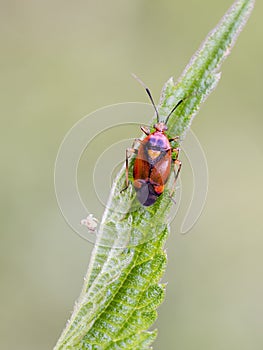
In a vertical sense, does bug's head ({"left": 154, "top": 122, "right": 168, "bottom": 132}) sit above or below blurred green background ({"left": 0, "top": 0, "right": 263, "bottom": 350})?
below

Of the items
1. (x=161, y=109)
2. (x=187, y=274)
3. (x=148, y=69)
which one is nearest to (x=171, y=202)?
(x=161, y=109)

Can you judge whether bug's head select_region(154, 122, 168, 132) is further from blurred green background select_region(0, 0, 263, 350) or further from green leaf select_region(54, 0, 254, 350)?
blurred green background select_region(0, 0, 263, 350)

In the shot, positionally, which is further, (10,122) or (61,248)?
(10,122)

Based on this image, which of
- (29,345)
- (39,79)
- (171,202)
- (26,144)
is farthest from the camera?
(39,79)

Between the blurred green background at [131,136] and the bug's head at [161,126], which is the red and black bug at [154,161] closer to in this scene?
the bug's head at [161,126]

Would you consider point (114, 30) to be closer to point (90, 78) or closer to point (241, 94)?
point (90, 78)

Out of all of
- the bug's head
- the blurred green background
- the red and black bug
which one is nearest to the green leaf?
the bug's head

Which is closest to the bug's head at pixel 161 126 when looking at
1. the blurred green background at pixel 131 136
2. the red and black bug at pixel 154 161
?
the red and black bug at pixel 154 161
